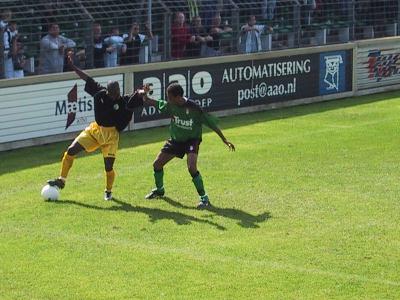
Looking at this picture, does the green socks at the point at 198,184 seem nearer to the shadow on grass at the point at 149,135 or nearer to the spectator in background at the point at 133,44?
the shadow on grass at the point at 149,135

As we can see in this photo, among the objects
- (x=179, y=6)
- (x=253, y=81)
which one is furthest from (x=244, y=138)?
(x=179, y=6)

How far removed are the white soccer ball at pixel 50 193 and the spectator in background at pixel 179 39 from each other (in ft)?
29.8

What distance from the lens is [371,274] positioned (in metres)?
9.91

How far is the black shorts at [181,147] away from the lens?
1341 cm

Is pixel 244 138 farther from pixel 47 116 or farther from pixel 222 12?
pixel 222 12

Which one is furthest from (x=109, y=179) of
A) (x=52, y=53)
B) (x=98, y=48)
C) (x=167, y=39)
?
(x=167, y=39)

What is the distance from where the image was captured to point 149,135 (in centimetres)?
1955

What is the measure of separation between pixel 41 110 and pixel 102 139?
5.01 m

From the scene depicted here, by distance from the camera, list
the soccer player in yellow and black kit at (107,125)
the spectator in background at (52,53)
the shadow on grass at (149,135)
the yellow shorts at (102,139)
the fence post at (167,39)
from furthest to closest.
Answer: the fence post at (167,39) → the spectator in background at (52,53) → the shadow on grass at (149,135) → the yellow shorts at (102,139) → the soccer player in yellow and black kit at (107,125)

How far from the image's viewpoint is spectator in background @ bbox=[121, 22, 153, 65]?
2100 centimetres

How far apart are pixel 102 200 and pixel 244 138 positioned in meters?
5.89

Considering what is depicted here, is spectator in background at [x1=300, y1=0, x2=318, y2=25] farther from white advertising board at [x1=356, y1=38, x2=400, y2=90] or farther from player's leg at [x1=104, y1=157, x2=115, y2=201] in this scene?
player's leg at [x1=104, y1=157, x2=115, y2=201]

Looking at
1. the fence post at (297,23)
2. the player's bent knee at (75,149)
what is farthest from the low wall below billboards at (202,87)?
the player's bent knee at (75,149)

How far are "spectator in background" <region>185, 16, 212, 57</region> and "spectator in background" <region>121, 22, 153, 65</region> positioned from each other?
1.21m
